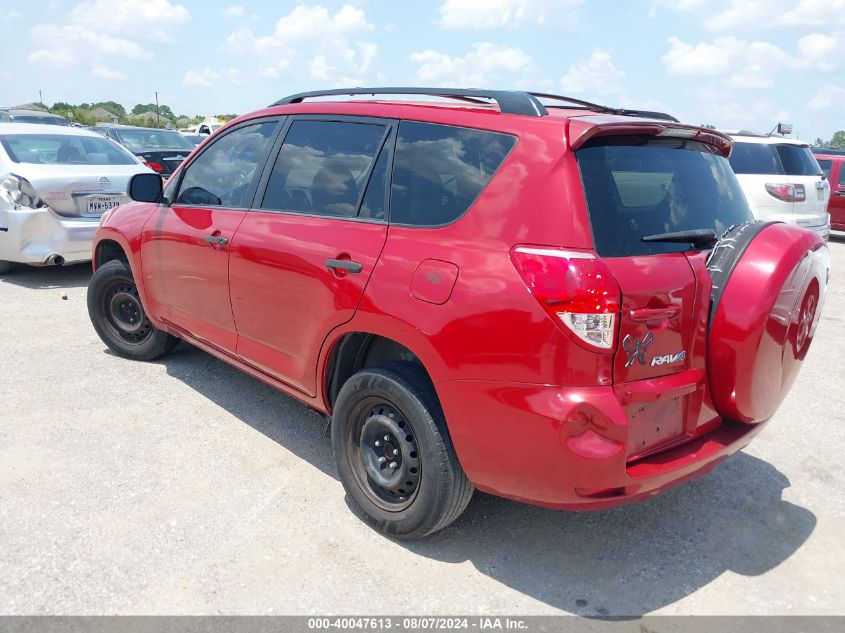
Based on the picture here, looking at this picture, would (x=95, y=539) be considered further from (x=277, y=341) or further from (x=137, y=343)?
(x=137, y=343)

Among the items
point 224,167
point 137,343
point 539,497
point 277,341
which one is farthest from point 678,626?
point 137,343

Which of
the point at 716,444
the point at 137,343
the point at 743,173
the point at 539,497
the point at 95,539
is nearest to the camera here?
the point at 539,497

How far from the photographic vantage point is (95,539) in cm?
311

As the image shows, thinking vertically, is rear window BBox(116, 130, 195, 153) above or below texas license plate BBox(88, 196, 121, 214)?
above

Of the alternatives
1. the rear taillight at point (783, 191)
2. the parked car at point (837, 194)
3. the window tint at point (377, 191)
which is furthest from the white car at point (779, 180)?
the window tint at point (377, 191)

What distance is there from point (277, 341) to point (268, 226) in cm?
59

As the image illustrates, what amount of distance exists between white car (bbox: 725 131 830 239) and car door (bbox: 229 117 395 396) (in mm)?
7193

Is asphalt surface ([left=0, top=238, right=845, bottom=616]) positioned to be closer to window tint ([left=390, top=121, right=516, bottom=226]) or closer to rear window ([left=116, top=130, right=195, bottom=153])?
window tint ([left=390, top=121, right=516, bottom=226])

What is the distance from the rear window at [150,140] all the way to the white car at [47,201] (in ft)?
19.4

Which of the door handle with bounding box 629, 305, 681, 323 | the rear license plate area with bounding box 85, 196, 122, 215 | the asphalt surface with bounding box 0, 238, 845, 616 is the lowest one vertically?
the asphalt surface with bounding box 0, 238, 845, 616

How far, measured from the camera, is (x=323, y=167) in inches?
140

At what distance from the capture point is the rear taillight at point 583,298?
2.46 m

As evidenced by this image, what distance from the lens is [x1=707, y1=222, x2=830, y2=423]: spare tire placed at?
8.98 ft

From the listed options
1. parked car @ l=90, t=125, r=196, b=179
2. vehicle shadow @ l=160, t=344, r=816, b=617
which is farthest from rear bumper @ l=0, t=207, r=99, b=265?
parked car @ l=90, t=125, r=196, b=179
